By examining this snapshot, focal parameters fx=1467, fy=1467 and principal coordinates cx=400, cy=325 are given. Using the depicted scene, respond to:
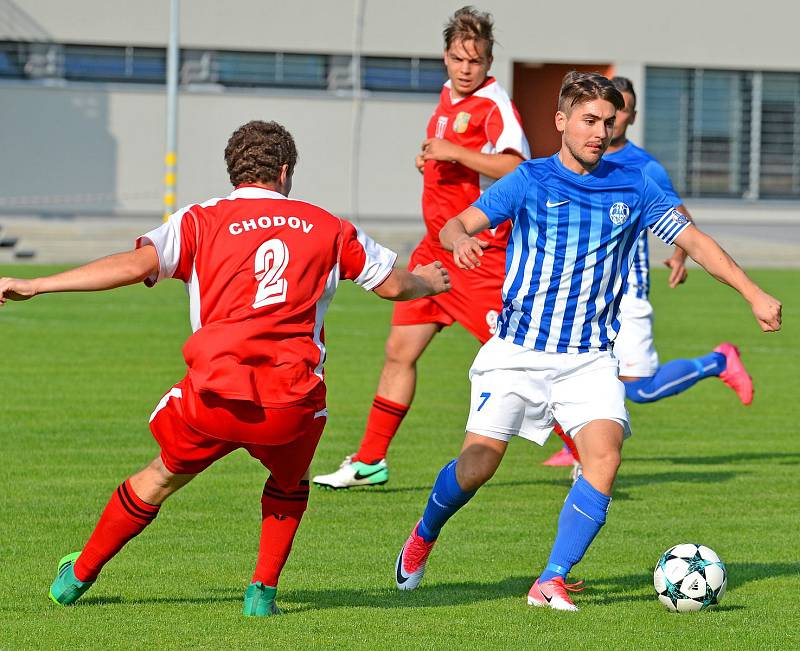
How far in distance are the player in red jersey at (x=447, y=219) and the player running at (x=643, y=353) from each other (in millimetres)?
859

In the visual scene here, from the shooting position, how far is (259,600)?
5.20 metres

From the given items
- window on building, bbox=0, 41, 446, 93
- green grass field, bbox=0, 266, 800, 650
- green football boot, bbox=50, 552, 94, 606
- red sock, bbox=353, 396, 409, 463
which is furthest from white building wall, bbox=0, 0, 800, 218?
green football boot, bbox=50, 552, 94, 606

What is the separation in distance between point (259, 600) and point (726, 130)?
36203 millimetres

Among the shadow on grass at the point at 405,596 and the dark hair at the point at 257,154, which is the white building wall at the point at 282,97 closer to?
the shadow on grass at the point at 405,596

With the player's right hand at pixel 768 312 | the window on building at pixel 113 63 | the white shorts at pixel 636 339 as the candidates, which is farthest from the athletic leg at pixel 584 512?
the window on building at pixel 113 63

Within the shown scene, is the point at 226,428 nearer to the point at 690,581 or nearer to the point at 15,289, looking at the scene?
the point at 15,289

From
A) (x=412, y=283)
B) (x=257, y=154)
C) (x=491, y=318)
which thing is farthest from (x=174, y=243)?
(x=491, y=318)

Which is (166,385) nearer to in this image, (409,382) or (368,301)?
(409,382)

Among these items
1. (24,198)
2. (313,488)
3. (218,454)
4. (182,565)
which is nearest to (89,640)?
(218,454)

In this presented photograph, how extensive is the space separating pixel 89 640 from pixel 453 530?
2.45m

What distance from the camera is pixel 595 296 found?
18.5 ft

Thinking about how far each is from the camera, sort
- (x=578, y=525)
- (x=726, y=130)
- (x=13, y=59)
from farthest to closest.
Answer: (x=726, y=130) → (x=13, y=59) → (x=578, y=525)

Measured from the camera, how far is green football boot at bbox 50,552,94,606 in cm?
526

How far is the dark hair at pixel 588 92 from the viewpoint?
544 cm
